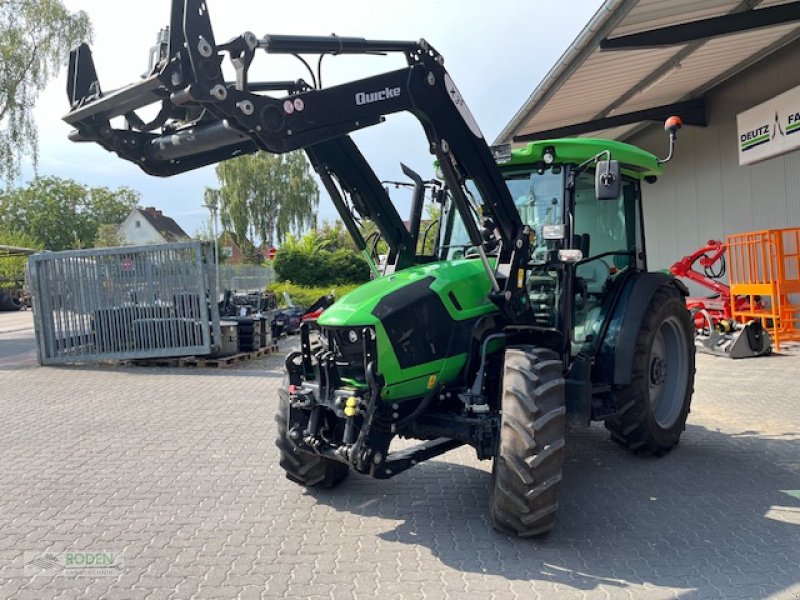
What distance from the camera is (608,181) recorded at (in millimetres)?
4539

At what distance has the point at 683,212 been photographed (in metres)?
18.2

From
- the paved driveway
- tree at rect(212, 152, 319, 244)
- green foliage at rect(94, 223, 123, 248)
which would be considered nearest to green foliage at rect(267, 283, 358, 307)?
tree at rect(212, 152, 319, 244)

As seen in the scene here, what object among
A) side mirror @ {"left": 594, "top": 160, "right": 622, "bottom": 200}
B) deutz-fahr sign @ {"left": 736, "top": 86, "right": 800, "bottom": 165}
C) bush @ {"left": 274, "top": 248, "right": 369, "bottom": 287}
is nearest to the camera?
side mirror @ {"left": 594, "top": 160, "right": 622, "bottom": 200}

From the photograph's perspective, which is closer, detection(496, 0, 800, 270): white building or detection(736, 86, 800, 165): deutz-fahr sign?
detection(496, 0, 800, 270): white building

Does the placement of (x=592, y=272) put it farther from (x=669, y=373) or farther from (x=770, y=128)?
(x=770, y=128)

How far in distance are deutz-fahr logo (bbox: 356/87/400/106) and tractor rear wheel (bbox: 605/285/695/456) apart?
268 centimetres

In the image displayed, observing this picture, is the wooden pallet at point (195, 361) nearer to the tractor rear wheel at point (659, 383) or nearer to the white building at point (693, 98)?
the white building at point (693, 98)

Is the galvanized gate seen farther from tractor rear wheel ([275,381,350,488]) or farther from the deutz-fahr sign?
the deutz-fahr sign

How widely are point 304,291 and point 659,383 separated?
26078 mm

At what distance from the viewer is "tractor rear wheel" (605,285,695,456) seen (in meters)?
5.36

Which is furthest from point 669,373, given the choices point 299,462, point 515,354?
point 299,462

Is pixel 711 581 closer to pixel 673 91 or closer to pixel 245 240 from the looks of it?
pixel 673 91

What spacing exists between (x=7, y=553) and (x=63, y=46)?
22.4 m

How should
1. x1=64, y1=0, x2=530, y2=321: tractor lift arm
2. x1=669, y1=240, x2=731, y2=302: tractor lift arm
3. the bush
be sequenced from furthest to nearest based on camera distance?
the bush, x1=669, y1=240, x2=731, y2=302: tractor lift arm, x1=64, y1=0, x2=530, y2=321: tractor lift arm
